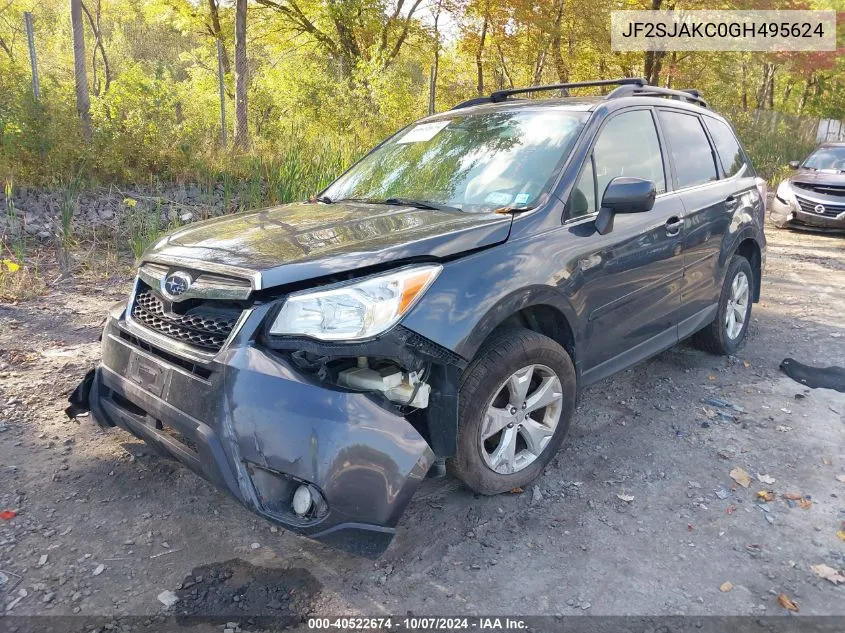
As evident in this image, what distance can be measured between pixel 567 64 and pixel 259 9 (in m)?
10.0

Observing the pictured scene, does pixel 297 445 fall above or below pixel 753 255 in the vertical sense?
below

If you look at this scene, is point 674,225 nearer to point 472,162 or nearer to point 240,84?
point 472,162

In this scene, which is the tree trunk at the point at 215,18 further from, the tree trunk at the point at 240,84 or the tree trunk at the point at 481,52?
the tree trunk at the point at 240,84

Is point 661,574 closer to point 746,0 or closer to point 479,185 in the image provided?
point 479,185

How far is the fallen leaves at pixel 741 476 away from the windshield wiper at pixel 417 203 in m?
1.93

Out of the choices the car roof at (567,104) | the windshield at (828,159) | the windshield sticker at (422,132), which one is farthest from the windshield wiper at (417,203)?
the windshield at (828,159)

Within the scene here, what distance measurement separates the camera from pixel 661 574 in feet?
8.02

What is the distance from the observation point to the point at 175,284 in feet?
8.24

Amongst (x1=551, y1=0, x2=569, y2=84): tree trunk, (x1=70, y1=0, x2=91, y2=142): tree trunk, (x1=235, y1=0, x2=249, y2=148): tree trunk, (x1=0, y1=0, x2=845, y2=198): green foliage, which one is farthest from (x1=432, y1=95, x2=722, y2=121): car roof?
(x1=551, y1=0, x2=569, y2=84): tree trunk

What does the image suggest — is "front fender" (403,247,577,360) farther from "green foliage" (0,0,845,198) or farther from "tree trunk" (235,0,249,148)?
"tree trunk" (235,0,249,148)

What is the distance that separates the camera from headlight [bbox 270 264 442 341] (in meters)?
2.25

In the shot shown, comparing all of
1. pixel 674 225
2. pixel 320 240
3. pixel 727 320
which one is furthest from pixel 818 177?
pixel 320 240

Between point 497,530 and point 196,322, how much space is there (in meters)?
1.53

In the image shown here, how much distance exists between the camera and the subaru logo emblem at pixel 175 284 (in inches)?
97.4
